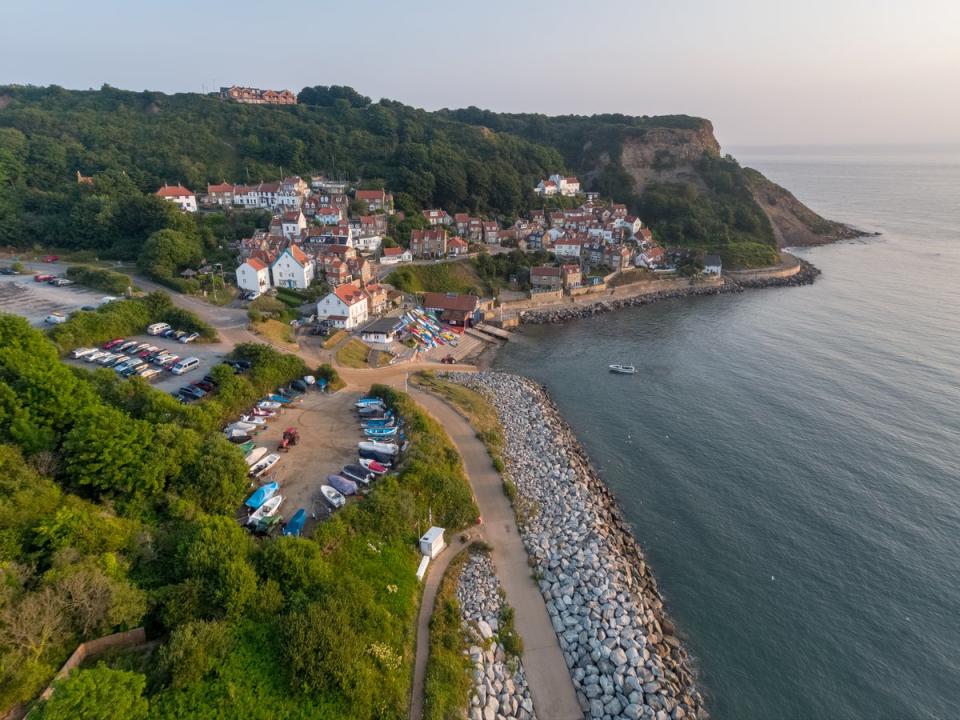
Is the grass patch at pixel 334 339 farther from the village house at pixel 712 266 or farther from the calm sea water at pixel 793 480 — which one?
the village house at pixel 712 266

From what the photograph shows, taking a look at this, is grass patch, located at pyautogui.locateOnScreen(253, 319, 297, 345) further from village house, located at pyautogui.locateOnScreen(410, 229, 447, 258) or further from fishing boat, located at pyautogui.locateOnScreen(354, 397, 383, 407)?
village house, located at pyautogui.locateOnScreen(410, 229, 447, 258)

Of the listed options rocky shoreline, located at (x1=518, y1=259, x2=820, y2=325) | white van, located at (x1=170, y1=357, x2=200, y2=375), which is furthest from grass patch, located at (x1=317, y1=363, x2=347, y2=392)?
rocky shoreline, located at (x1=518, y1=259, x2=820, y2=325)

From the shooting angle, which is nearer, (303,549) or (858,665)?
(303,549)

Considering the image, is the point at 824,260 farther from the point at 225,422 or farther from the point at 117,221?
the point at 117,221

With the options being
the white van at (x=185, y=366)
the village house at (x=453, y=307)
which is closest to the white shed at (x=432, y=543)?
the white van at (x=185, y=366)

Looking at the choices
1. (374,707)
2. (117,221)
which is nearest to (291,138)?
(117,221)

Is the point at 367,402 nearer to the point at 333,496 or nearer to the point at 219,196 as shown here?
the point at 333,496
